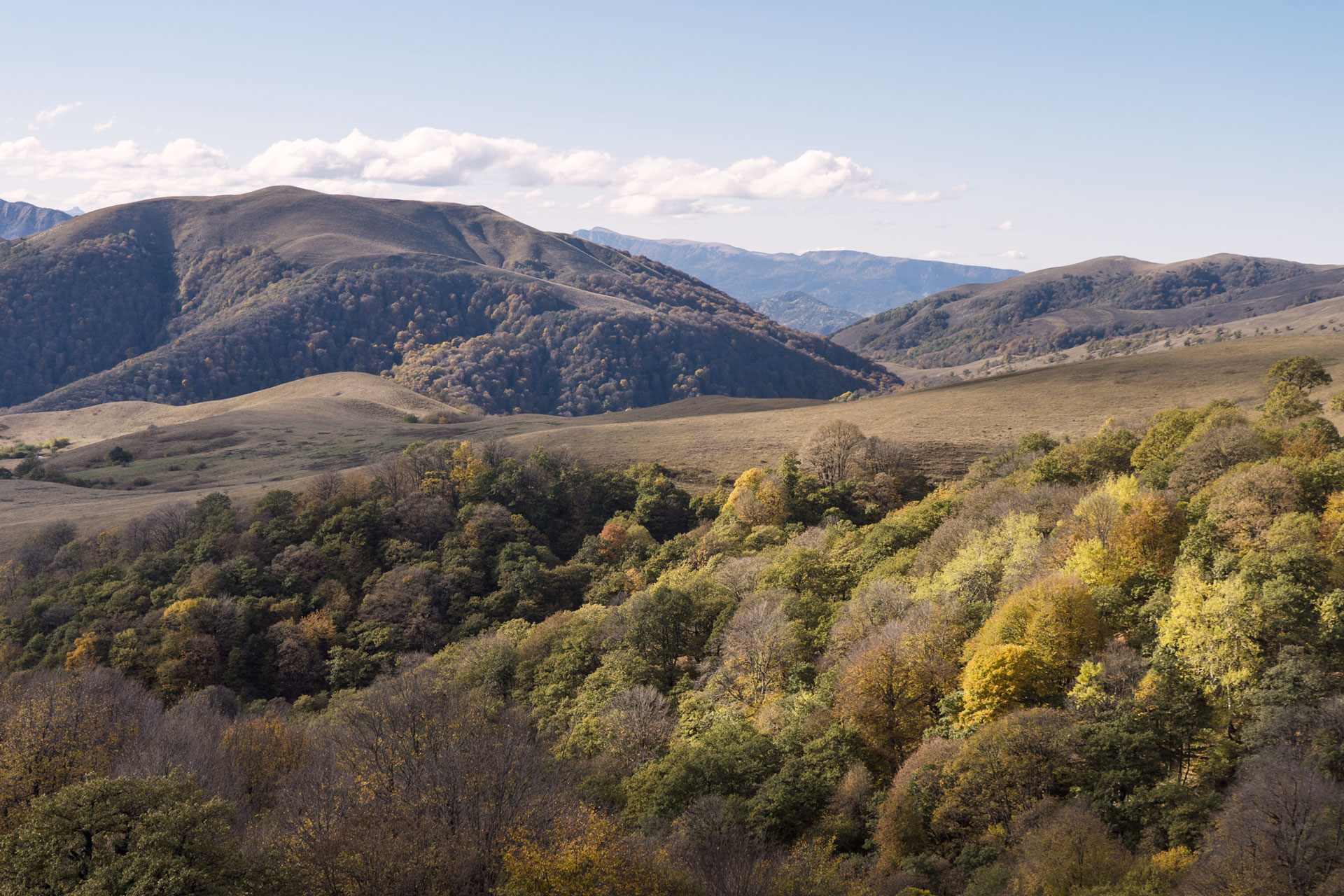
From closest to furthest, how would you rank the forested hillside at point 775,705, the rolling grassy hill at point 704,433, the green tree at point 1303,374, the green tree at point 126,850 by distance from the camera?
the green tree at point 126,850 → the forested hillside at point 775,705 → the green tree at point 1303,374 → the rolling grassy hill at point 704,433

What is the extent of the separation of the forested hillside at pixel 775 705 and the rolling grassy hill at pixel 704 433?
19376 millimetres

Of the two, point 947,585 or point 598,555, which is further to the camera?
point 598,555

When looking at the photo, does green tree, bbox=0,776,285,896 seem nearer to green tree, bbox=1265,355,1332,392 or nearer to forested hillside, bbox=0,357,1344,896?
forested hillside, bbox=0,357,1344,896

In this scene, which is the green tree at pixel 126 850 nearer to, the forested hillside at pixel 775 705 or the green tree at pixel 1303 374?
the forested hillside at pixel 775 705

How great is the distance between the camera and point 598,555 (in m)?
93.1

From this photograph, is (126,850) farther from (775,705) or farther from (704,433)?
(704,433)

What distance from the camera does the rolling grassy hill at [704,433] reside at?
346ft

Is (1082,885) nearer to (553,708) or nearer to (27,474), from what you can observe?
(553,708)

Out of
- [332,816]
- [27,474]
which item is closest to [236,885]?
[332,816]

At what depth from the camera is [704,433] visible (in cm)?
12375

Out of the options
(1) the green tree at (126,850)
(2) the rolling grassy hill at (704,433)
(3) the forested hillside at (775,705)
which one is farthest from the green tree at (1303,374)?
(1) the green tree at (126,850)

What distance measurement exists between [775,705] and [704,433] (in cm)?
7685

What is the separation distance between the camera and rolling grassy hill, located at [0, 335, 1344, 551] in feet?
346

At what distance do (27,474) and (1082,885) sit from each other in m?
154
